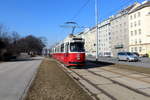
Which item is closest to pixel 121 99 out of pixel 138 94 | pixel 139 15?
pixel 138 94

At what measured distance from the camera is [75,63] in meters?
20.9

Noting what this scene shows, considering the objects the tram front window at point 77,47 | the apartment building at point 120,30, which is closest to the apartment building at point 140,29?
the apartment building at point 120,30

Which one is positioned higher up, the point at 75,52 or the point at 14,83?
the point at 75,52

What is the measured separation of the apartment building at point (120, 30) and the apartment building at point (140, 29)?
128 inches

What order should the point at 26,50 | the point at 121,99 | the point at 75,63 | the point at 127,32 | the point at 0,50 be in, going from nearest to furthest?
the point at 121,99 < the point at 75,63 < the point at 0,50 < the point at 127,32 < the point at 26,50

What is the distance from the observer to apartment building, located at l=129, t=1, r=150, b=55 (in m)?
66.6

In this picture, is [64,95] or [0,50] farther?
[0,50]

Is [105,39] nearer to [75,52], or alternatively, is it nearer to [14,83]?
[75,52]

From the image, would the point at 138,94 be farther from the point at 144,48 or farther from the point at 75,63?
the point at 144,48

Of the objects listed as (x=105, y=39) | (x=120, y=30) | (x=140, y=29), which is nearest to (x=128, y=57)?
(x=140, y=29)

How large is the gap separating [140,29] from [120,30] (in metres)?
16.3

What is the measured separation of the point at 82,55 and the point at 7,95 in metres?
13.2

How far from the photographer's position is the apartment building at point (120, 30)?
80.6 metres

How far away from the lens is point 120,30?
282 ft
